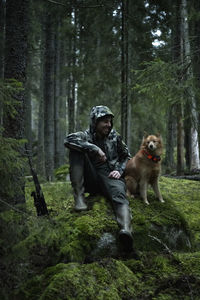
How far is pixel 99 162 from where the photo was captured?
164 inches

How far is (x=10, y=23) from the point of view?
13.3 ft

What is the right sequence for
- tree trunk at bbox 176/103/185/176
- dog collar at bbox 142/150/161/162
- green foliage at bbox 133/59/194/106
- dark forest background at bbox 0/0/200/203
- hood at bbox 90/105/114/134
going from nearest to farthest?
dark forest background at bbox 0/0/200/203, hood at bbox 90/105/114/134, dog collar at bbox 142/150/161/162, green foliage at bbox 133/59/194/106, tree trunk at bbox 176/103/185/176

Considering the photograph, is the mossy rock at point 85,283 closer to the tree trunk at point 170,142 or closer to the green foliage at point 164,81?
the green foliage at point 164,81

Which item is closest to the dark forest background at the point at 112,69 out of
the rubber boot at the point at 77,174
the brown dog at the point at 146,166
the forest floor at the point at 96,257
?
the brown dog at the point at 146,166

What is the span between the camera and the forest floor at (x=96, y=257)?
7.11 ft

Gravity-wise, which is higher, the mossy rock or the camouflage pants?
the camouflage pants

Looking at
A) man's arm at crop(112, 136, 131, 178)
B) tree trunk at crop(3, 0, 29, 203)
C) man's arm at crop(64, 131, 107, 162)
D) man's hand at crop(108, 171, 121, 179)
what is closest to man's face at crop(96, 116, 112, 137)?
man's arm at crop(112, 136, 131, 178)

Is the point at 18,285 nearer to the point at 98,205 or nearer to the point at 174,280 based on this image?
the point at 174,280

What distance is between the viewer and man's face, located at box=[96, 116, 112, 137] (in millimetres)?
4188

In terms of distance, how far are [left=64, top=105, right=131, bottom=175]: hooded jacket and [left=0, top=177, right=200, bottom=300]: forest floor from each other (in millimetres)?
709

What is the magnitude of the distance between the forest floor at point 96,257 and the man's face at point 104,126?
114 centimetres

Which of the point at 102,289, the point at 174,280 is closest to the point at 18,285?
the point at 102,289

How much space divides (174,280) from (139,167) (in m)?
1.99

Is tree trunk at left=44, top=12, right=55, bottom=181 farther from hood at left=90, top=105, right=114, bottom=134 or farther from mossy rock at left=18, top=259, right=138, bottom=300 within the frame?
mossy rock at left=18, top=259, right=138, bottom=300
